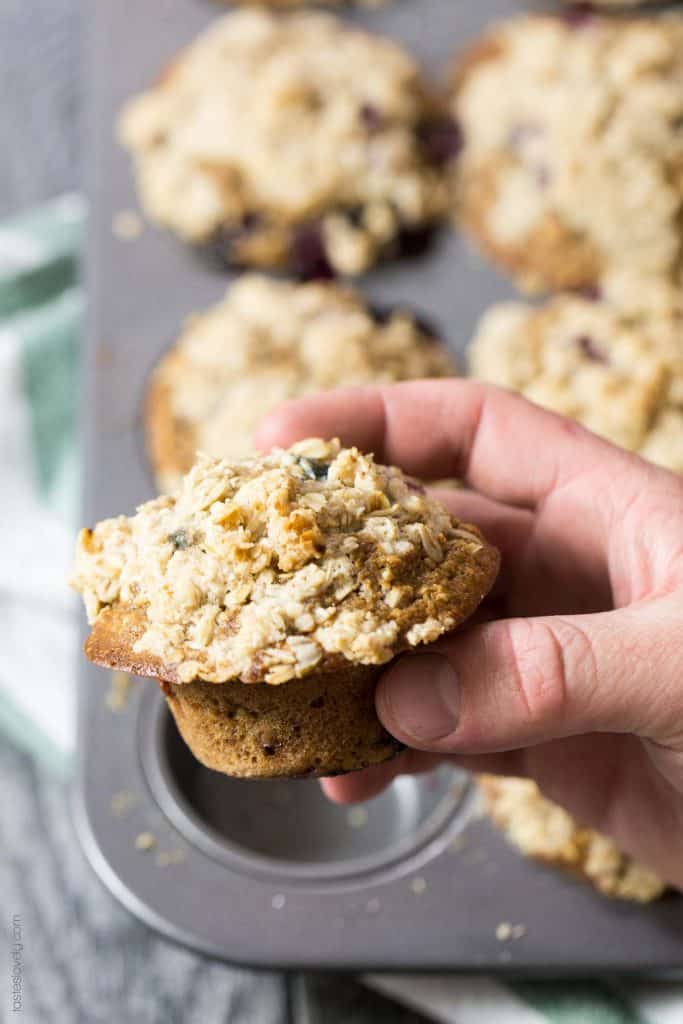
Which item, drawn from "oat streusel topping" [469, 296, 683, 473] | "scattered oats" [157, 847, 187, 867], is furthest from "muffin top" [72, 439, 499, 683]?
"oat streusel topping" [469, 296, 683, 473]

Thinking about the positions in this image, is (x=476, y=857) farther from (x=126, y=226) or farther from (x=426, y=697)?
(x=126, y=226)

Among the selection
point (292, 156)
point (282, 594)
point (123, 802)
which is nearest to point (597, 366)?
point (292, 156)

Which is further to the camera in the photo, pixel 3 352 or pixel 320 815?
pixel 3 352

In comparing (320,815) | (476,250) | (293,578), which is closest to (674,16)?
(476,250)

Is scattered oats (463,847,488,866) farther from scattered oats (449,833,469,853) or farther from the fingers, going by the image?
the fingers

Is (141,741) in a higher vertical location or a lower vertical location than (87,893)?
higher

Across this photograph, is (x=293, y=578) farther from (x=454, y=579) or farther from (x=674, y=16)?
(x=674, y=16)

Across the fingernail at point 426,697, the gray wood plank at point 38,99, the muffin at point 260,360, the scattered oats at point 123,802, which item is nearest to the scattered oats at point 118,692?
the scattered oats at point 123,802
